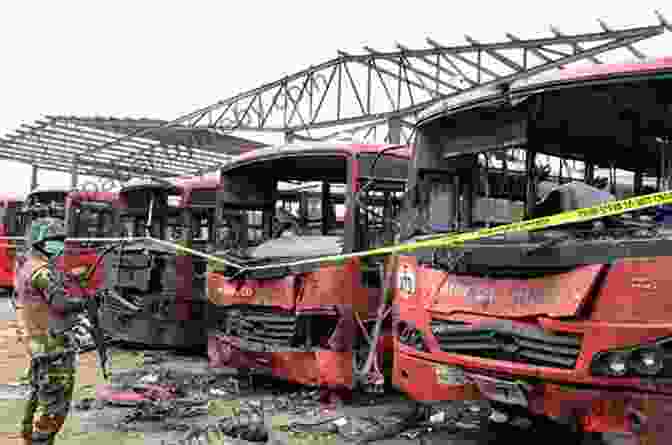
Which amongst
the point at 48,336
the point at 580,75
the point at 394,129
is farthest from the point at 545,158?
the point at 394,129

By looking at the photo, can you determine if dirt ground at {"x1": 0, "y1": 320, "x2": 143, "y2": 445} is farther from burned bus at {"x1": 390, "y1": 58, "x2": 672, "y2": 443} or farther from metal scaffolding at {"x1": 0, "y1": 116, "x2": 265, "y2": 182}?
metal scaffolding at {"x1": 0, "y1": 116, "x2": 265, "y2": 182}

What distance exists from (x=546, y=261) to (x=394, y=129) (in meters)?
11.0

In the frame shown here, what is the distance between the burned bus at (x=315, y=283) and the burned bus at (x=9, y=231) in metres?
10.8

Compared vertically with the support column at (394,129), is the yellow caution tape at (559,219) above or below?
below

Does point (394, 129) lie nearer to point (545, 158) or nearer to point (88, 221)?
point (88, 221)

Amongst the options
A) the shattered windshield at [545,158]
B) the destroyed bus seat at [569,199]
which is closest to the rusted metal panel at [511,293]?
the shattered windshield at [545,158]

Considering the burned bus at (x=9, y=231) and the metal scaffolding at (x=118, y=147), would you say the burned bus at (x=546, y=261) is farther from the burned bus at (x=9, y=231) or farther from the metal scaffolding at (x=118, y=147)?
the metal scaffolding at (x=118, y=147)

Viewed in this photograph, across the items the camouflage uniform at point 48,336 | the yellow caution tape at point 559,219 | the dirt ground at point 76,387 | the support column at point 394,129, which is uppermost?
the support column at point 394,129

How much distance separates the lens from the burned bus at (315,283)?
238 inches

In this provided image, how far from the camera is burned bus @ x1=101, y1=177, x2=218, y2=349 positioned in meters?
8.93

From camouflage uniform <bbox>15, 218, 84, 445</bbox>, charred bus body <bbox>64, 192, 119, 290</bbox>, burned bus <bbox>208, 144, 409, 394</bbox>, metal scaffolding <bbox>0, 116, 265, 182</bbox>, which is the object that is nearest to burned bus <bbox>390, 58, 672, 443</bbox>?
burned bus <bbox>208, 144, 409, 394</bbox>

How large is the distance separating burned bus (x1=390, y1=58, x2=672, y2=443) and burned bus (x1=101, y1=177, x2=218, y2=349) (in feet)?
14.0

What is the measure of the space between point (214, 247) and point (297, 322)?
1.93 metres

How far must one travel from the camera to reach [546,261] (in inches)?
151
